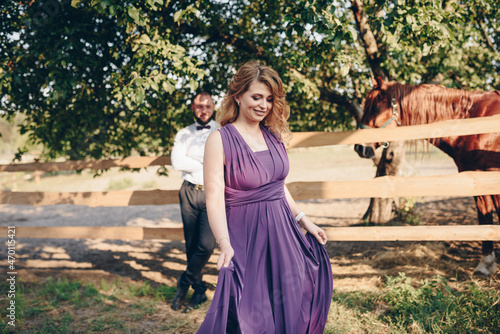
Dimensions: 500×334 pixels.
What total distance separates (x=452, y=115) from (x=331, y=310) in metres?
2.46

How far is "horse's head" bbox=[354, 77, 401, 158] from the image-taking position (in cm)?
386

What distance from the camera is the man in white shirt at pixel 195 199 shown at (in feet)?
11.0

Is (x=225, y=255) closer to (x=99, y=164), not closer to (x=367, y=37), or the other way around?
(x=99, y=164)

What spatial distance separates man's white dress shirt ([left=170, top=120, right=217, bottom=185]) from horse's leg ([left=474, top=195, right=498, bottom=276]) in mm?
2950

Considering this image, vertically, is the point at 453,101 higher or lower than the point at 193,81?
lower

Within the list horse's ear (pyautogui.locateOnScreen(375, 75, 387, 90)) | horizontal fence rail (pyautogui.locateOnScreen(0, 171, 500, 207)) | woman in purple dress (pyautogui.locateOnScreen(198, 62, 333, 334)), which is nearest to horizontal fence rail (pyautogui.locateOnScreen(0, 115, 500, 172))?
horizontal fence rail (pyautogui.locateOnScreen(0, 171, 500, 207))

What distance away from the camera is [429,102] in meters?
3.87

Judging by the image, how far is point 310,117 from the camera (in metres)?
6.05

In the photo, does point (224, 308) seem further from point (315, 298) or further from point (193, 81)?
point (193, 81)

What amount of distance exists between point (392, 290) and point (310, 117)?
3467mm

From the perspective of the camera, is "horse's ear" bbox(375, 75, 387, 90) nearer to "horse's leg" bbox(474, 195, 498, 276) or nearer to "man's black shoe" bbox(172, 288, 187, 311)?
"horse's leg" bbox(474, 195, 498, 276)

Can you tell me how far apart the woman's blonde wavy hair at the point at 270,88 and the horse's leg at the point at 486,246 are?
2.73 metres

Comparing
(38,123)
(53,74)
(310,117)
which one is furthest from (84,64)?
(310,117)

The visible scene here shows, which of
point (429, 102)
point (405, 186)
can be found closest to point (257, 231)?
point (405, 186)
